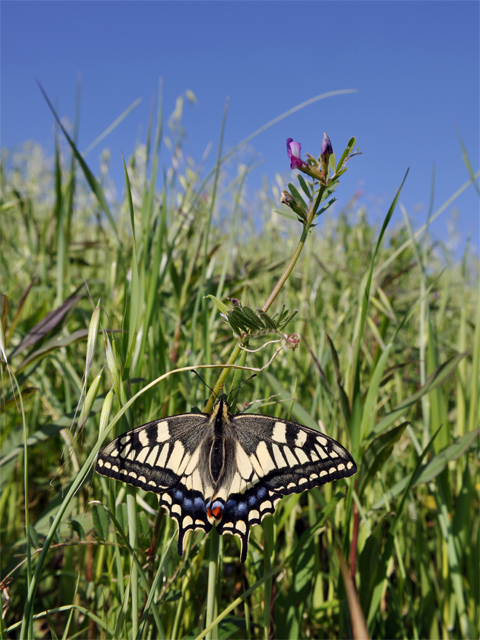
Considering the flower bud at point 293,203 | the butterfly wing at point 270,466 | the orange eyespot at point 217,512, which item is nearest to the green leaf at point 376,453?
the butterfly wing at point 270,466

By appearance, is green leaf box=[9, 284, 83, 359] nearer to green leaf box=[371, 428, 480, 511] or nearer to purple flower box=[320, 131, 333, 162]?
purple flower box=[320, 131, 333, 162]

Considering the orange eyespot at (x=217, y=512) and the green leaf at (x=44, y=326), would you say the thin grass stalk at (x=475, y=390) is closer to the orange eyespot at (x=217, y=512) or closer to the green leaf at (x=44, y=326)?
the orange eyespot at (x=217, y=512)

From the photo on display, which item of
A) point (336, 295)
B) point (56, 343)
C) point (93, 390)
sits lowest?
point (93, 390)

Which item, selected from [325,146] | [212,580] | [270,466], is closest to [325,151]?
[325,146]

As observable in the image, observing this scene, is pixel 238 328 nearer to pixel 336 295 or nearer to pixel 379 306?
pixel 379 306

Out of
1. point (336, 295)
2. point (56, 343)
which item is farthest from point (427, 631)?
point (336, 295)

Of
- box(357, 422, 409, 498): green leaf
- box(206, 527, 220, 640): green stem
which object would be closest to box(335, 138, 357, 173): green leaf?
box(357, 422, 409, 498): green leaf

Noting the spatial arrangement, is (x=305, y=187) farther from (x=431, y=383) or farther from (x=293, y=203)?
(x=431, y=383)
